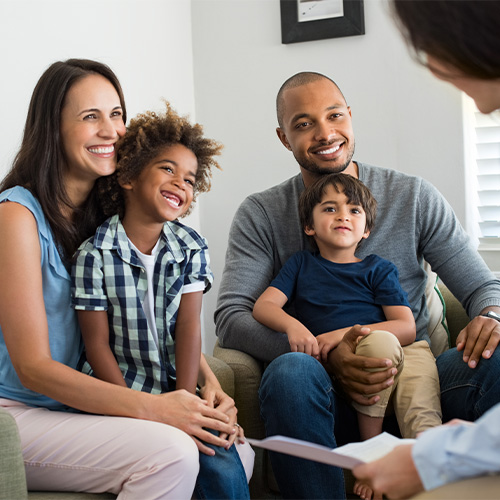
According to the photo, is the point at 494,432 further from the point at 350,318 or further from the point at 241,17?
the point at 241,17

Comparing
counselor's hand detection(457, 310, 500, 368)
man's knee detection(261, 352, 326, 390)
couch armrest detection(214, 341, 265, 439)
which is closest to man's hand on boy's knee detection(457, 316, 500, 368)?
counselor's hand detection(457, 310, 500, 368)

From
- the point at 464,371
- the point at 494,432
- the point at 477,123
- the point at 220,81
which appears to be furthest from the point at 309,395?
the point at 220,81

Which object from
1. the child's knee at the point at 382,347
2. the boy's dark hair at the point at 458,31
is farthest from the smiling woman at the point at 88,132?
the boy's dark hair at the point at 458,31

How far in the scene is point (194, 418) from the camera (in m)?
1.40

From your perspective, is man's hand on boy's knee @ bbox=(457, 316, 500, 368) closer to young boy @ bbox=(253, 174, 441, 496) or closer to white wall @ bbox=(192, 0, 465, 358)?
young boy @ bbox=(253, 174, 441, 496)

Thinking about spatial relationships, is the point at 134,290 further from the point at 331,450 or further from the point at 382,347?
the point at 331,450

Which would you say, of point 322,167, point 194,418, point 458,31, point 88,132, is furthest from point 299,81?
point 458,31

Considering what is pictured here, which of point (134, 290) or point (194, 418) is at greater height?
point (134, 290)

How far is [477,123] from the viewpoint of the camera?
2881 mm

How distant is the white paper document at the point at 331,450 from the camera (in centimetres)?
88

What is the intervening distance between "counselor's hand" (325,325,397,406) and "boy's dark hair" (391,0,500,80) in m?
0.91

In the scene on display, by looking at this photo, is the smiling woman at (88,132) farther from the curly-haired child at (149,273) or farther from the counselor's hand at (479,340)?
the counselor's hand at (479,340)

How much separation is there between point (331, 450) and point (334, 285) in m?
1.04

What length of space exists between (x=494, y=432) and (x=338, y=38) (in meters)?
2.51
